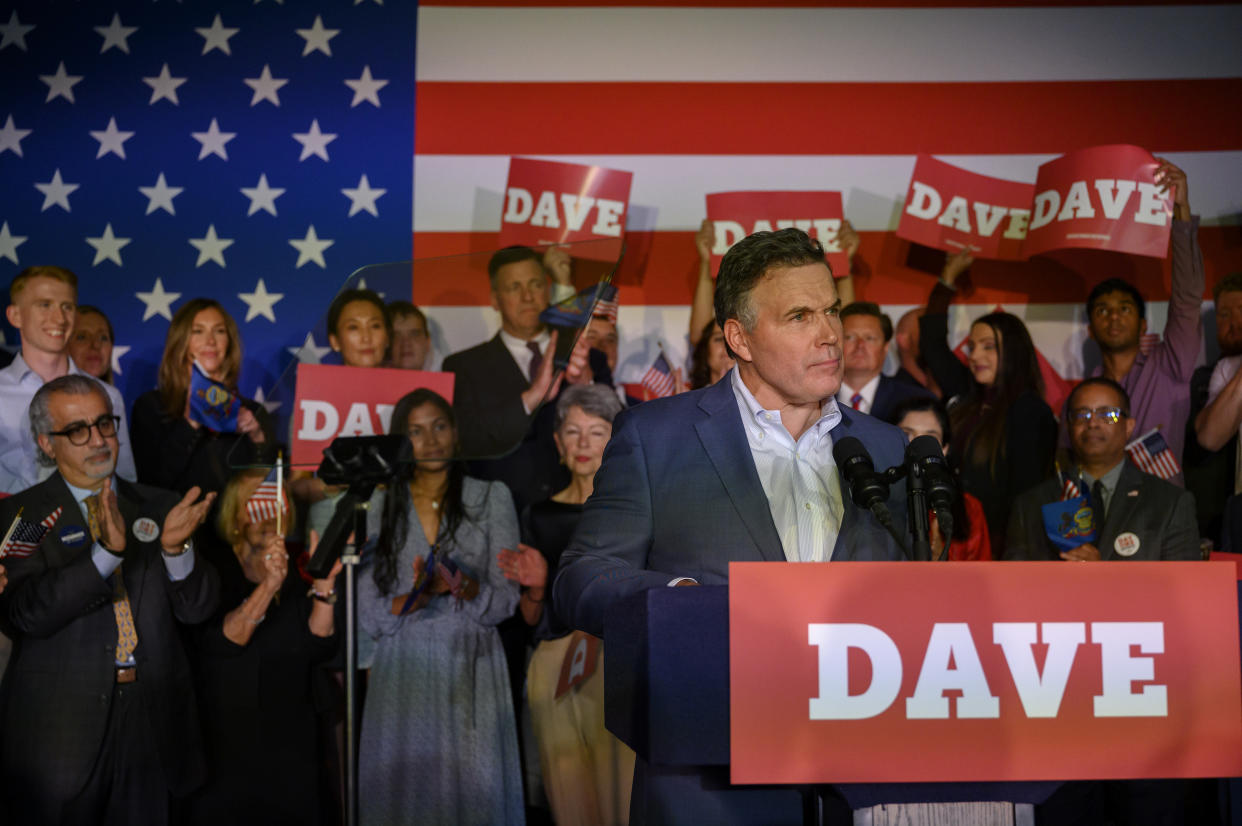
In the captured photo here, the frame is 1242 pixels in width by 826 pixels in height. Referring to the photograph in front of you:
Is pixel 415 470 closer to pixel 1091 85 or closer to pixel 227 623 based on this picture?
pixel 227 623

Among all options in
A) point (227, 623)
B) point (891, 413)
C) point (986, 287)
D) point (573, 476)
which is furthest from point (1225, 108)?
point (227, 623)

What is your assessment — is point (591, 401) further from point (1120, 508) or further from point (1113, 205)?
point (1113, 205)

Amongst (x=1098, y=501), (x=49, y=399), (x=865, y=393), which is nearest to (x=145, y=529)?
(x=49, y=399)

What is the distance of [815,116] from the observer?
210 inches

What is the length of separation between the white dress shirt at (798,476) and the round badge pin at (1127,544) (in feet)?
6.86

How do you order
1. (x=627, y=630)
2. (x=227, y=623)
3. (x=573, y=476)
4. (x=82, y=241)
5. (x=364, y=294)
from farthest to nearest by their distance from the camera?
(x=82, y=241) → (x=573, y=476) → (x=227, y=623) → (x=364, y=294) → (x=627, y=630)

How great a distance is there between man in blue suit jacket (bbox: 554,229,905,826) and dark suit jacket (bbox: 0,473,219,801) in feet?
7.32

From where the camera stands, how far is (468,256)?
3.21m

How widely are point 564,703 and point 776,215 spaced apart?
2273mm

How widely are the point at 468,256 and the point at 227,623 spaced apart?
1.51 m

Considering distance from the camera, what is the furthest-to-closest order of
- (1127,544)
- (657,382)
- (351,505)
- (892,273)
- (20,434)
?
(892,273), (657,382), (20,434), (1127,544), (351,505)

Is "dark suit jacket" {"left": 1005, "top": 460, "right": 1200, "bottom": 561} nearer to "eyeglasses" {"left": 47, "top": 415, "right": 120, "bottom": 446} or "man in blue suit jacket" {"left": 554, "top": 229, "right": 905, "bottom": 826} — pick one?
"man in blue suit jacket" {"left": 554, "top": 229, "right": 905, "bottom": 826}

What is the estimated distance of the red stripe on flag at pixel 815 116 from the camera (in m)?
5.30

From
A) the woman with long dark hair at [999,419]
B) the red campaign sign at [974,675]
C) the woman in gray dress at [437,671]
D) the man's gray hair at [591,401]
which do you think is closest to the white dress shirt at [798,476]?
the red campaign sign at [974,675]
